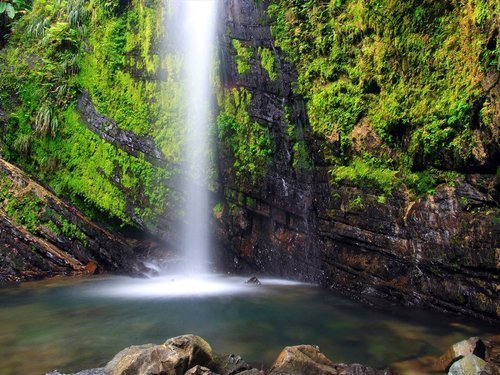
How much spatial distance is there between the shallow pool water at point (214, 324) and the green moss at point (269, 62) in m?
4.20

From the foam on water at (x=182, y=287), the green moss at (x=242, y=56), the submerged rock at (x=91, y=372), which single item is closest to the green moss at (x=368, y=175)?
the foam on water at (x=182, y=287)

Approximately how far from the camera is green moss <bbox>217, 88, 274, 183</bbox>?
9.98 metres

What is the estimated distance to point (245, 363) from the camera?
4.98 m

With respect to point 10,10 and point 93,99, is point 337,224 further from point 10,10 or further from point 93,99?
point 10,10

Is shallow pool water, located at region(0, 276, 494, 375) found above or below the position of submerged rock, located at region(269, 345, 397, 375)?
below

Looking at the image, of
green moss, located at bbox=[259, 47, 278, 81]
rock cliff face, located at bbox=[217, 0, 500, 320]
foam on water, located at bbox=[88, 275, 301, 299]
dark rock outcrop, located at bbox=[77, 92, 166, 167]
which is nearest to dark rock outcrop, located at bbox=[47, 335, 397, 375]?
rock cliff face, located at bbox=[217, 0, 500, 320]

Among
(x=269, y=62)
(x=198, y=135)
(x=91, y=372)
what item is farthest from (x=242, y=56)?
(x=91, y=372)

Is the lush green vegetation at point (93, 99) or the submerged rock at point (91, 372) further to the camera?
the lush green vegetation at point (93, 99)

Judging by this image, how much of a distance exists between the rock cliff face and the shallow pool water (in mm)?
460

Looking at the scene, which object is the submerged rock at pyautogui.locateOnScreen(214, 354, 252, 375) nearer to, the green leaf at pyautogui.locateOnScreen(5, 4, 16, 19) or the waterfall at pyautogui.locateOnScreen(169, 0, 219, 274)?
the waterfall at pyautogui.locateOnScreen(169, 0, 219, 274)

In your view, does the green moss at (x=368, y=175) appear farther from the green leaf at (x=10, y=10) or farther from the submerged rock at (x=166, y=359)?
the green leaf at (x=10, y=10)

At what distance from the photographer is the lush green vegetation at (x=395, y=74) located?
668 cm

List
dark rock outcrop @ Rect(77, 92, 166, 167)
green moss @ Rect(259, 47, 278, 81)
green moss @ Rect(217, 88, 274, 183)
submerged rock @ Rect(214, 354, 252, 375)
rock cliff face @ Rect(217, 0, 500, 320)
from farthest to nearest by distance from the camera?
dark rock outcrop @ Rect(77, 92, 166, 167)
green moss @ Rect(217, 88, 274, 183)
green moss @ Rect(259, 47, 278, 81)
rock cliff face @ Rect(217, 0, 500, 320)
submerged rock @ Rect(214, 354, 252, 375)

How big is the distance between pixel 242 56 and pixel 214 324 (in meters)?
5.83
